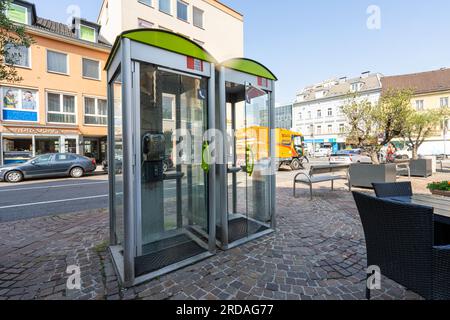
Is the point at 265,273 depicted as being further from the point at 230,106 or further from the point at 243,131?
the point at 230,106

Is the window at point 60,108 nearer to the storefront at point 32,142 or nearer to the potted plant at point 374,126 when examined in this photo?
the storefront at point 32,142

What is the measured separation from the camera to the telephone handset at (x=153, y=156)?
316 cm

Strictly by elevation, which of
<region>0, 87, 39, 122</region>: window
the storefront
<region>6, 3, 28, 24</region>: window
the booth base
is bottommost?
the booth base

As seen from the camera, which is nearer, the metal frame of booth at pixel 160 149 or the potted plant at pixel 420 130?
the metal frame of booth at pixel 160 149

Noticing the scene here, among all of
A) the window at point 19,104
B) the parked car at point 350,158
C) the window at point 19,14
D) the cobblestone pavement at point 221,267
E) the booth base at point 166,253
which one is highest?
the window at point 19,14

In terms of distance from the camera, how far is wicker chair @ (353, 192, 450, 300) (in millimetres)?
1675

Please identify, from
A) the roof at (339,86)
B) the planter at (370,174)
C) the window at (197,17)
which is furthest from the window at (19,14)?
the roof at (339,86)

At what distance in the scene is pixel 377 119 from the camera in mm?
8570

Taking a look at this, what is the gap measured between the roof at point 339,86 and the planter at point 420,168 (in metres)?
28.8

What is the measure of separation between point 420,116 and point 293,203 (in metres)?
11.5

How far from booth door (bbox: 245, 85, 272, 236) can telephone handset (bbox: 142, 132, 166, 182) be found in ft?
4.83

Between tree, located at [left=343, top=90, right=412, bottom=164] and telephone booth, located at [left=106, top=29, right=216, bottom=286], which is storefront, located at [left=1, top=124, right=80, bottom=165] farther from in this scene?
tree, located at [left=343, top=90, right=412, bottom=164]

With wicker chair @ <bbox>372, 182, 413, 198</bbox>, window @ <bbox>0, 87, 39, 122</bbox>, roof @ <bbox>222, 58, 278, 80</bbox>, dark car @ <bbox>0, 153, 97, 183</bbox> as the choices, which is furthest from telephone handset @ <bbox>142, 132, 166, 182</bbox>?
window @ <bbox>0, 87, 39, 122</bbox>

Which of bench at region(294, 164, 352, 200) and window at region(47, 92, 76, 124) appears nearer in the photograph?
bench at region(294, 164, 352, 200)
